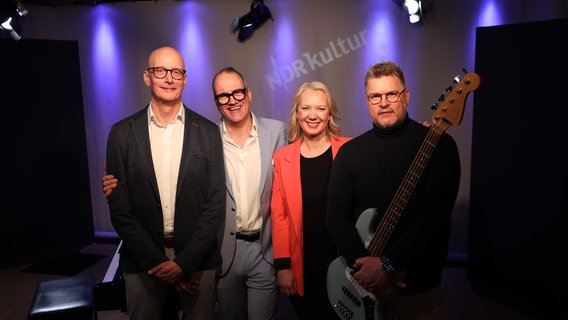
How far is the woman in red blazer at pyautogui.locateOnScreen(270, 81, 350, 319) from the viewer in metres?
2.33

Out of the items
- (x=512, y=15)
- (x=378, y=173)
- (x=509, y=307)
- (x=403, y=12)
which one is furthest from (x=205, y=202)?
(x=512, y=15)

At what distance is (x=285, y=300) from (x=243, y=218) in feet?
6.00

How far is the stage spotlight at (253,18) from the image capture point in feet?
16.0

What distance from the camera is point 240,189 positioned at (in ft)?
8.21

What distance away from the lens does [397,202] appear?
1.90 m

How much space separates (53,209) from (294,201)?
13.3 feet

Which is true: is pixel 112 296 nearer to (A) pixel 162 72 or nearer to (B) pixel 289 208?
(B) pixel 289 208

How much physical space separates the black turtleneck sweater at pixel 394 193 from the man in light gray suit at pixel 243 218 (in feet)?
1.86

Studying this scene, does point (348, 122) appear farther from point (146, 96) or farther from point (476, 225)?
point (146, 96)

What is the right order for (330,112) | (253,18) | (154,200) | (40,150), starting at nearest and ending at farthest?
(154,200)
(330,112)
(253,18)
(40,150)

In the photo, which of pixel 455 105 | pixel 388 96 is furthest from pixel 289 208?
pixel 455 105

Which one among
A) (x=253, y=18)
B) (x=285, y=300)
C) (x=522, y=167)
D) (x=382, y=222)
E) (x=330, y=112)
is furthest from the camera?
(x=253, y=18)

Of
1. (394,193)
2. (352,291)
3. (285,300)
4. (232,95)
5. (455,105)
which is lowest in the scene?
(285,300)

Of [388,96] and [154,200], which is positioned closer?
[388,96]
